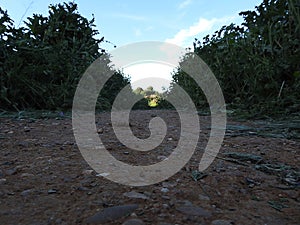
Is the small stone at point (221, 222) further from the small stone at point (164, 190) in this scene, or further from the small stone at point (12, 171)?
the small stone at point (12, 171)

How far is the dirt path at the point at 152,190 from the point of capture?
0.75 metres

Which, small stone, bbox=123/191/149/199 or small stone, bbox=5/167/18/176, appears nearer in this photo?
small stone, bbox=123/191/149/199

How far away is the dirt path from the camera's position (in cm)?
75

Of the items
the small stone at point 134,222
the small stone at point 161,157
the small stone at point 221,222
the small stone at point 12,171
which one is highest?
the small stone at point 161,157

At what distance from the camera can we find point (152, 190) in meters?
0.92

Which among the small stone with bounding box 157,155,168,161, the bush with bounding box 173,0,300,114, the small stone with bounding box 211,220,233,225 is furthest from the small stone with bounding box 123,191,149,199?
the bush with bounding box 173,0,300,114

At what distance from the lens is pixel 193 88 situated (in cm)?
511

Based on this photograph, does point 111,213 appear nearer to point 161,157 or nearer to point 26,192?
point 26,192

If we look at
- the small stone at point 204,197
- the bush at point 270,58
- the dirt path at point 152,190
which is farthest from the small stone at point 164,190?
the bush at point 270,58

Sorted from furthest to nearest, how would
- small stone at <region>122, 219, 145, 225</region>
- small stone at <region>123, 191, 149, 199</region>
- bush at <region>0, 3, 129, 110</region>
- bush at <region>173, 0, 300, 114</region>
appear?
bush at <region>0, 3, 129, 110</region>
bush at <region>173, 0, 300, 114</region>
small stone at <region>123, 191, 149, 199</region>
small stone at <region>122, 219, 145, 225</region>

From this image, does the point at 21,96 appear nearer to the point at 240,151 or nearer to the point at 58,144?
the point at 58,144

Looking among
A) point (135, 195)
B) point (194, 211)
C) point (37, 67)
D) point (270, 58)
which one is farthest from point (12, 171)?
point (270, 58)

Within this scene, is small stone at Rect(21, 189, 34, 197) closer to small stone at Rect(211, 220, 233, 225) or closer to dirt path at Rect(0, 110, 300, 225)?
dirt path at Rect(0, 110, 300, 225)

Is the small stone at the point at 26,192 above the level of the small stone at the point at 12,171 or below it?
below
